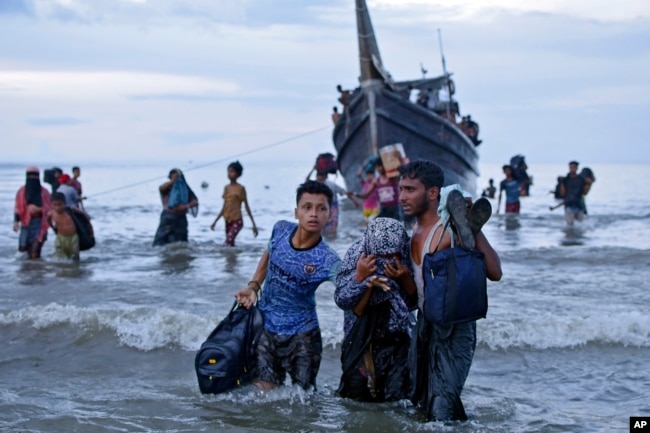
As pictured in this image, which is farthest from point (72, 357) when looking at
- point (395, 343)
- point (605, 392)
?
point (605, 392)

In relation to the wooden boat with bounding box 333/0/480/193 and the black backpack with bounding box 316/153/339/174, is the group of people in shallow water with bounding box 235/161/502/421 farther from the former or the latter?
the wooden boat with bounding box 333/0/480/193

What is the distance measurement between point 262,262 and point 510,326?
305cm

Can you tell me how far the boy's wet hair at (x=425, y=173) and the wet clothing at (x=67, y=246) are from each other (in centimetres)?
842

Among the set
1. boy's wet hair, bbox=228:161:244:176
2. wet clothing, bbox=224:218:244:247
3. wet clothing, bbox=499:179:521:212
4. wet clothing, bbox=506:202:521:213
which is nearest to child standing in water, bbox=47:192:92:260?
boy's wet hair, bbox=228:161:244:176

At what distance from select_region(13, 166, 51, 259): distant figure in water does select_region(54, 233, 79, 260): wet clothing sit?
573 millimetres

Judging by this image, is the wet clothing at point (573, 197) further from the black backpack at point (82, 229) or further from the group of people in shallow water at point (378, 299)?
the group of people in shallow water at point (378, 299)

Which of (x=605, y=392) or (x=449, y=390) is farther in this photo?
(x=605, y=392)

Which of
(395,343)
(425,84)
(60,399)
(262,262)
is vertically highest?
(425,84)

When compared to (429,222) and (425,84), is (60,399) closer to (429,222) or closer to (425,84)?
(429,222)

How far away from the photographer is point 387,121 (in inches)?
897

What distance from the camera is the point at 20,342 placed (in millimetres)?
7055

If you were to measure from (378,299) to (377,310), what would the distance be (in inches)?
3.7

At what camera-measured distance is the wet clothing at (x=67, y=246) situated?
38.7 feet

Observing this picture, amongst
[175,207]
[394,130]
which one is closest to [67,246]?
[175,207]
